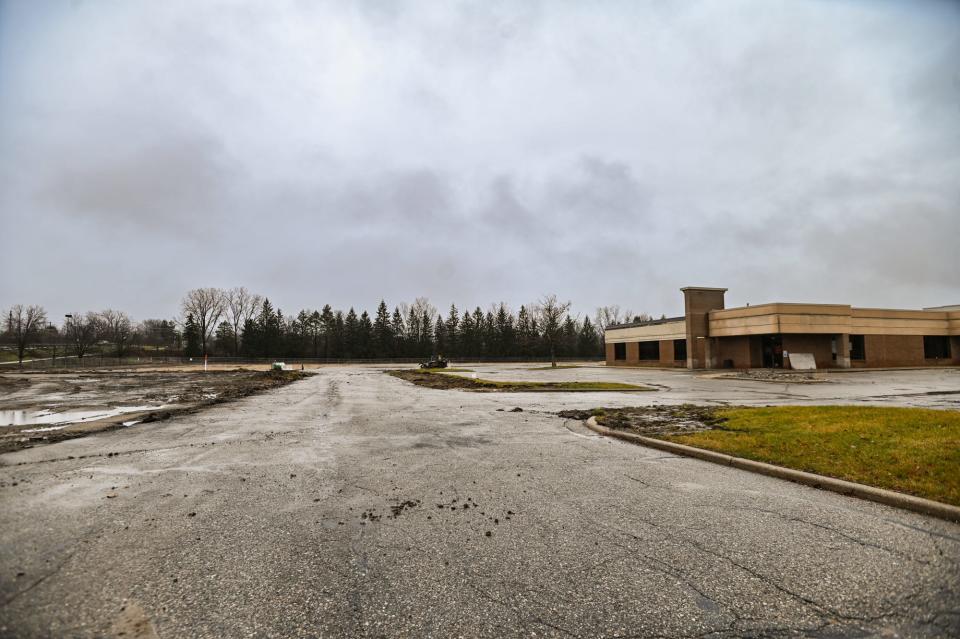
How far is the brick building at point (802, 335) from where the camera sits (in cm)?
4419

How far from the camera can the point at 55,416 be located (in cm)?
1397

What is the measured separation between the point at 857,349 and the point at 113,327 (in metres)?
138

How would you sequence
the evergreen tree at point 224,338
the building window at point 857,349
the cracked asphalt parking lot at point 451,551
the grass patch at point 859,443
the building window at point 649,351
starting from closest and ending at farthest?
the cracked asphalt parking lot at point 451,551
the grass patch at point 859,443
the building window at point 857,349
the building window at point 649,351
the evergreen tree at point 224,338

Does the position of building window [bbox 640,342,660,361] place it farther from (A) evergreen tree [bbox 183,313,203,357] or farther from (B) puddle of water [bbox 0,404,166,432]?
(A) evergreen tree [bbox 183,313,203,357]

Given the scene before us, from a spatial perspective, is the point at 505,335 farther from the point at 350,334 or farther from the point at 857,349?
the point at 857,349

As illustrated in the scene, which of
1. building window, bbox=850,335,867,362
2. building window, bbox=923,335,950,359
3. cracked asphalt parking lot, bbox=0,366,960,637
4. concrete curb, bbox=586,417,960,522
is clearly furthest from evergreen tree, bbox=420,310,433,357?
cracked asphalt parking lot, bbox=0,366,960,637

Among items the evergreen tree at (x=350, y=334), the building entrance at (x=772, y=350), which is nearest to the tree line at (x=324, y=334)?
the evergreen tree at (x=350, y=334)

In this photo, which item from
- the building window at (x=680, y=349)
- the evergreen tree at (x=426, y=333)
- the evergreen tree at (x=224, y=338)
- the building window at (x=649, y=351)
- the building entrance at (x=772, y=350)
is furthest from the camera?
the evergreen tree at (x=426, y=333)

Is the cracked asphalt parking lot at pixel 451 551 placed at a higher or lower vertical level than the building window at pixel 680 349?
lower

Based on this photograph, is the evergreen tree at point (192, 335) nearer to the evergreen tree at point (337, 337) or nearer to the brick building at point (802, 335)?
the evergreen tree at point (337, 337)

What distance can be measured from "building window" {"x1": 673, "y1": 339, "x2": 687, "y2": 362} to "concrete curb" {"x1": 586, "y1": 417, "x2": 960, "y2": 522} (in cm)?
4537

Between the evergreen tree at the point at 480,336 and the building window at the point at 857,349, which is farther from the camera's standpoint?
the evergreen tree at the point at 480,336

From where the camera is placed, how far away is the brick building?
44.2 m

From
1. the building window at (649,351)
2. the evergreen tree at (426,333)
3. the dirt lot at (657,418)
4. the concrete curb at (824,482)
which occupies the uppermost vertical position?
the evergreen tree at (426,333)
